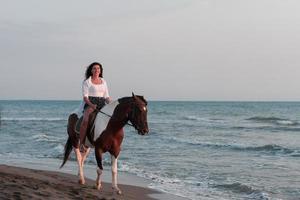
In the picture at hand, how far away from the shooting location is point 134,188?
10102mm

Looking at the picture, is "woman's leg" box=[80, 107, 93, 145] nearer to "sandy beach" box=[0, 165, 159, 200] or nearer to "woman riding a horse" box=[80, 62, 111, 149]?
"woman riding a horse" box=[80, 62, 111, 149]

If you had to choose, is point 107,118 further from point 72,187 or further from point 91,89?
point 72,187

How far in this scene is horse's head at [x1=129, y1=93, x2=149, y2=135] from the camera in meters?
7.80

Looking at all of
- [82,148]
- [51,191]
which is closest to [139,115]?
[51,191]

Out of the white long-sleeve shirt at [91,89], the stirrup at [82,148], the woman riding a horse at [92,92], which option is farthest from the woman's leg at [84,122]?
the stirrup at [82,148]

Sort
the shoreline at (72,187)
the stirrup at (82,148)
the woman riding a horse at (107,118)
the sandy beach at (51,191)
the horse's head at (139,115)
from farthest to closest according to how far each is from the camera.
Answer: the stirrup at (82,148) < the woman riding a horse at (107,118) < the horse's head at (139,115) < the shoreline at (72,187) < the sandy beach at (51,191)

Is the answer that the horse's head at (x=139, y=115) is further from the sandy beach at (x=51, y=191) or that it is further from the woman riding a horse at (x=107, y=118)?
the sandy beach at (x=51, y=191)

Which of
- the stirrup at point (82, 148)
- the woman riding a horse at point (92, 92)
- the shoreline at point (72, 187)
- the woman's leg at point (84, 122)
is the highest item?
the woman riding a horse at point (92, 92)

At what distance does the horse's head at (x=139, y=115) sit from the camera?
307 inches

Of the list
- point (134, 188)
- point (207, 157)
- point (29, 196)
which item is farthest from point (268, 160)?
point (29, 196)

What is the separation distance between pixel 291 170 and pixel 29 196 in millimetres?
9000

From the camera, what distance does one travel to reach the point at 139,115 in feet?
25.7

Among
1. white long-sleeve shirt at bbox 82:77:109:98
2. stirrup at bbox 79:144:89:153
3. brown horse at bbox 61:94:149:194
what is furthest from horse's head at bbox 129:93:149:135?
stirrup at bbox 79:144:89:153

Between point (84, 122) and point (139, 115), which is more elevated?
point (139, 115)
